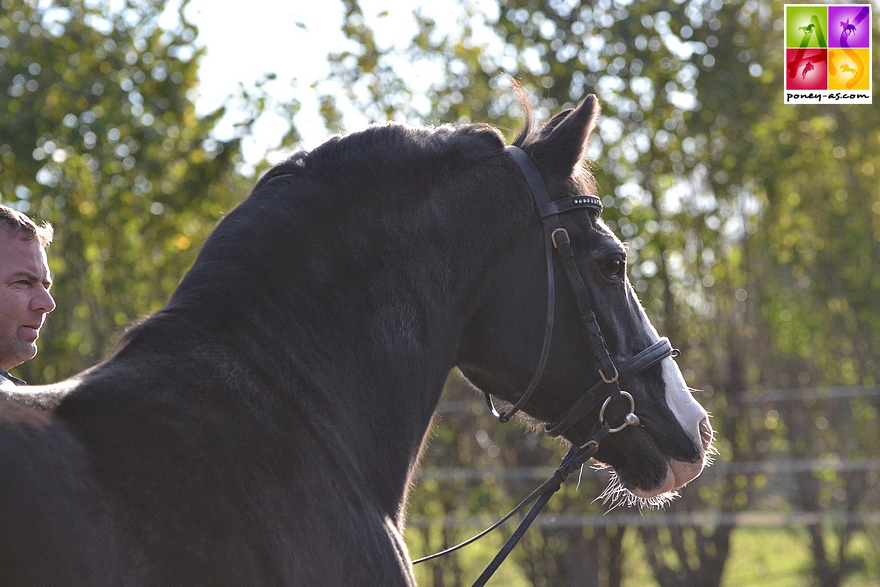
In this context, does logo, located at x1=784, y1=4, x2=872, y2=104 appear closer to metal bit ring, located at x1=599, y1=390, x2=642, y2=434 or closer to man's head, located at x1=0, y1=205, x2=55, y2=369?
metal bit ring, located at x1=599, y1=390, x2=642, y2=434

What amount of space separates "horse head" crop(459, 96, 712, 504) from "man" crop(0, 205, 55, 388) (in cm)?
114

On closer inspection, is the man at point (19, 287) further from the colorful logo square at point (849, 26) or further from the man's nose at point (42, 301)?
the colorful logo square at point (849, 26)

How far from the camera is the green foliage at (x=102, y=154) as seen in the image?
628 cm

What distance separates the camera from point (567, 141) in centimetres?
250

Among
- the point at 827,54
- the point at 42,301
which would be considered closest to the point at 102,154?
the point at 42,301

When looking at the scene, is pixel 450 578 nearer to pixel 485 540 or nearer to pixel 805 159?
pixel 485 540

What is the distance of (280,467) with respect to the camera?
1.81 metres

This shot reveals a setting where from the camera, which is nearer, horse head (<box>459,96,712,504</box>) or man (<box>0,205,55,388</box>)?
man (<box>0,205,55,388</box>)

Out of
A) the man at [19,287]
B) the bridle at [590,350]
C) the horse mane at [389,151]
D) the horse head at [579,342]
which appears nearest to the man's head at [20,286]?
the man at [19,287]

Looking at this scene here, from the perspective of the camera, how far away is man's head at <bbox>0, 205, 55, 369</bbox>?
6.76 ft

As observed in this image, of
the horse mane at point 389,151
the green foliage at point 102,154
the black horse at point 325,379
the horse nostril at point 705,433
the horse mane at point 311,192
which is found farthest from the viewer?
the green foliage at point 102,154

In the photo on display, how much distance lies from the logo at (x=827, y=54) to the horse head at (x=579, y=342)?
4.55 meters

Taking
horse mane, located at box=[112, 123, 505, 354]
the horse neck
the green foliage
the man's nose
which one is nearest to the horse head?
the horse neck

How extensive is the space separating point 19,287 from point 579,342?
146 centimetres
